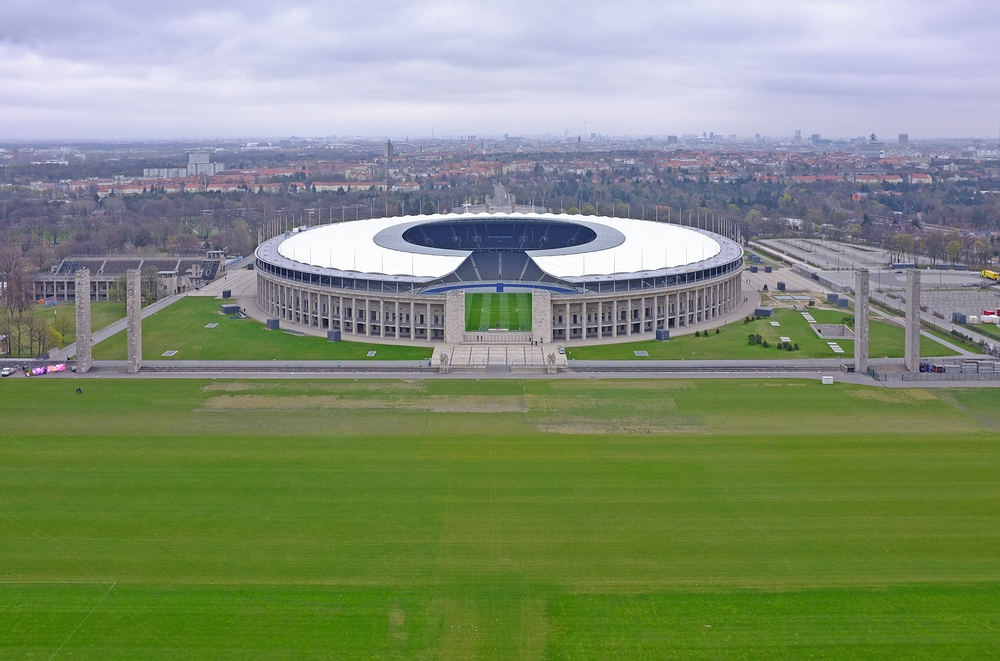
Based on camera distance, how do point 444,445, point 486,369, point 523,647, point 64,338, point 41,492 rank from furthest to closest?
1. point 64,338
2. point 486,369
3. point 444,445
4. point 41,492
5. point 523,647

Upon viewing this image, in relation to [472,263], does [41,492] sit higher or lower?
lower

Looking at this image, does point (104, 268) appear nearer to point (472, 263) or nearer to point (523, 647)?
point (472, 263)

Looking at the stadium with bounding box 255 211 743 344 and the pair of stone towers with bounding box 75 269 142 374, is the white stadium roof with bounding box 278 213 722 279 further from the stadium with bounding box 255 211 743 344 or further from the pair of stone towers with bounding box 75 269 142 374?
the pair of stone towers with bounding box 75 269 142 374

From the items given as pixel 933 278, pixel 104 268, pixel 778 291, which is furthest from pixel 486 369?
pixel 933 278

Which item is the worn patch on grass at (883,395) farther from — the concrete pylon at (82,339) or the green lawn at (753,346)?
the concrete pylon at (82,339)

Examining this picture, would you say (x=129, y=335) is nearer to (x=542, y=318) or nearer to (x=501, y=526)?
(x=542, y=318)

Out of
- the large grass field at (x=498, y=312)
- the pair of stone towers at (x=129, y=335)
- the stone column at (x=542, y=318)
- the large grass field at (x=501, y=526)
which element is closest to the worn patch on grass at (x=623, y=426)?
the large grass field at (x=501, y=526)
